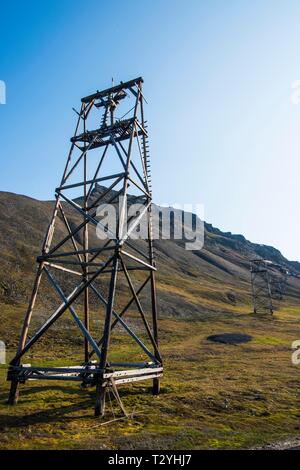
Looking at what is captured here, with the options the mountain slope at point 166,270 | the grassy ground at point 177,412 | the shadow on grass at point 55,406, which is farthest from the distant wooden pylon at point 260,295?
the shadow on grass at point 55,406

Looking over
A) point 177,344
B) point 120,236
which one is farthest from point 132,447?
point 177,344

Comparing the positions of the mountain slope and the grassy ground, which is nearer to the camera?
the grassy ground

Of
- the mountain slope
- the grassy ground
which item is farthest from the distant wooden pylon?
the grassy ground

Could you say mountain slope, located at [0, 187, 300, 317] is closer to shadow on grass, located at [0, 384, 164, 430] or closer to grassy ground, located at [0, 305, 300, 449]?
shadow on grass, located at [0, 384, 164, 430]

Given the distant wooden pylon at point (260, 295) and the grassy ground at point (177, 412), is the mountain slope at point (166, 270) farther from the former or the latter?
the grassy ground at point (177, 412)

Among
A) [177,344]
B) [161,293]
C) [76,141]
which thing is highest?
[76,141]

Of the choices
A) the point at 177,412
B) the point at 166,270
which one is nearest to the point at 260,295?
the point at 166,270

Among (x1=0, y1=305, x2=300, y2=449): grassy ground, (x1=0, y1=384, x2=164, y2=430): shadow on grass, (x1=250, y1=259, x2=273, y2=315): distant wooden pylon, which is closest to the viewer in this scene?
(x1=0, y1=305, x2=300, y2=449): grassy ground

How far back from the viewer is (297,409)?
13117 mm

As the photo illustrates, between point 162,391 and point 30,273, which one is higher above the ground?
point 30,273

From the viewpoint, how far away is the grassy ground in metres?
9.26

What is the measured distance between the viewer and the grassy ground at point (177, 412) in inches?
364
